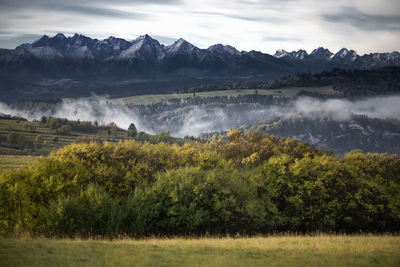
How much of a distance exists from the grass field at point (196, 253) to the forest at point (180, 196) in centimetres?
959

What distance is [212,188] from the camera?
51.8m

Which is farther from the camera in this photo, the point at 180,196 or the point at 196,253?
the point at 180,196

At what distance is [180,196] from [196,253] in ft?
54.0

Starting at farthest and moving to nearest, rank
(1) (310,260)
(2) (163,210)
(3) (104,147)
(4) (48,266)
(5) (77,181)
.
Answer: (3) (104,147) → (5) (77,181) → (2) (163,210) → (1) (310,260) → (4) (48,266)

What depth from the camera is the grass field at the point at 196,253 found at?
1206 inches

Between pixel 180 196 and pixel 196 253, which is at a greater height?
pixel 180 196

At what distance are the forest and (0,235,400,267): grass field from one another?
959 centimetres

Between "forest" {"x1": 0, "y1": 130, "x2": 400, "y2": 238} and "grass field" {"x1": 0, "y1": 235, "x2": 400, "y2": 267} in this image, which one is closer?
"grass field" {"x1": 0, "y1": 235, "x2": 400, "y2": 267}

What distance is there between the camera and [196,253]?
110 ft

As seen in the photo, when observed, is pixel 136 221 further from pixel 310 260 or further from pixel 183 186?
pixel 310 260

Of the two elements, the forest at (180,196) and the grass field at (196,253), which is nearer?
the grass field at (196,253)

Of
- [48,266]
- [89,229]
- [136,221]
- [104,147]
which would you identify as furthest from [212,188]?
[48,266]

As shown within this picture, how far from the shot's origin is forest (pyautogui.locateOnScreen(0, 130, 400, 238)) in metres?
47.1

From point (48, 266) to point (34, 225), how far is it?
19.4 meters
